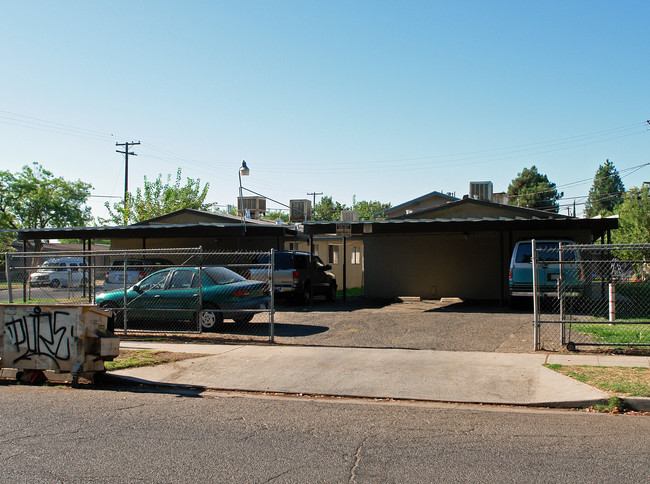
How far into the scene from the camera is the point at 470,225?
17.1m

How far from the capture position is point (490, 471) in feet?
15.5

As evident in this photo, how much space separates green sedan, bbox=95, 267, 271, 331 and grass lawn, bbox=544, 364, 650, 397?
6.57m

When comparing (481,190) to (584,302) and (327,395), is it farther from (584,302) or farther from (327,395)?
(327,395)

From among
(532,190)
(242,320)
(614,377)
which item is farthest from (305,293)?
(532,190)

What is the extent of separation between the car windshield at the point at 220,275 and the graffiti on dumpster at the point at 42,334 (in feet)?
14.8

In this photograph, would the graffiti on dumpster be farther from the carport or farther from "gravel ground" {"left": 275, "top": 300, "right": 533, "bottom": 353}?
the carport

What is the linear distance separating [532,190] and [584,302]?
223 ft

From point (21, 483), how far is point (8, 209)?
53024mm

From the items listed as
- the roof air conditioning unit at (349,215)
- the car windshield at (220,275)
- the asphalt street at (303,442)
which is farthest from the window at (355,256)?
Result: the asphalt street at (303,442)

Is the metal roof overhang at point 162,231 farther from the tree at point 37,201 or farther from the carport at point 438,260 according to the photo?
the tree at point 37,201

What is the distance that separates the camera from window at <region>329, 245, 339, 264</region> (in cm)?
2957

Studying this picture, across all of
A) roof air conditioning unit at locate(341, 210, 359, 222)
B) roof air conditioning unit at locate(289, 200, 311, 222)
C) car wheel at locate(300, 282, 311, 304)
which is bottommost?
car wheel at locate(300, 282, 311, 304)

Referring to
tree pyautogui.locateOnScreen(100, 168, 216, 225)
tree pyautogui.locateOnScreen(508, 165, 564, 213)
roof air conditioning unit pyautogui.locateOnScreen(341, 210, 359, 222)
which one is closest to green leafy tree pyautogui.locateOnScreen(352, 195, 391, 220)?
tree pyautogui.locateOnScreen(508, 165, 564, 213)

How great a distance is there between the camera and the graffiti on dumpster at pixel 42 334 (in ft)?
27.5
